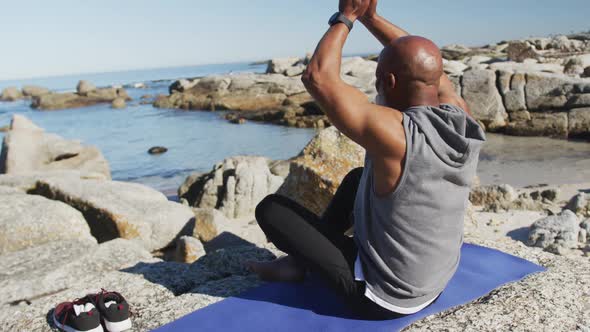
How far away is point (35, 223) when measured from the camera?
5.76 m

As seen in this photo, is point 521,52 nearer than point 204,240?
No

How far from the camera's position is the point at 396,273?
2.55 meters

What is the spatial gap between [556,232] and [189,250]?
4824mm

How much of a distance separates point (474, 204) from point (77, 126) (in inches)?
1117

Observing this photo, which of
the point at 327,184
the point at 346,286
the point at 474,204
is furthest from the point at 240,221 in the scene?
the point at 346,286

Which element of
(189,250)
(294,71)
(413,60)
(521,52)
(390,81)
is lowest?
(189,250)

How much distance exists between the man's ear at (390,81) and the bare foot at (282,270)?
4.93 ft

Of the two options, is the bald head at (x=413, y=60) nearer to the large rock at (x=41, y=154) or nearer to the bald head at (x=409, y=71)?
the bald head at (x=409, y=71)

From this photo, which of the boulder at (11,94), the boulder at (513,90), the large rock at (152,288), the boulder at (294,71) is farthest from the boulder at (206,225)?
the boulder at (11,94)

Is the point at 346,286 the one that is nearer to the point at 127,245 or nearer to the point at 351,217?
the point at 351,217

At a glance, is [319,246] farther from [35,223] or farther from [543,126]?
[543,126]

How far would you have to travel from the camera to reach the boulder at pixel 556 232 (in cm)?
607

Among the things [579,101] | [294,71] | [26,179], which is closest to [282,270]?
[26,179]

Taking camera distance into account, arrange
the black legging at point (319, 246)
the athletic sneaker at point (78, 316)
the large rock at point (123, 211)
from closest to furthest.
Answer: the black legging at point (319, 246) → the athletic sneaker at point (78, 316) → the large rock at point (123, 211)
